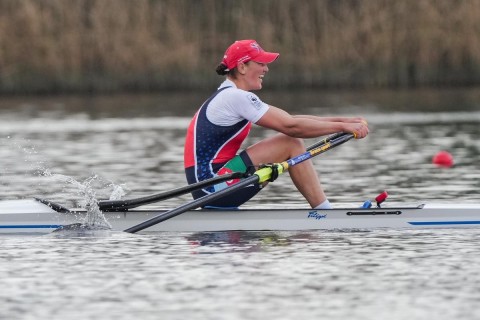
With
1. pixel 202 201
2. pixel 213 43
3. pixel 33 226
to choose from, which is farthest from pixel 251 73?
pixel 213 43

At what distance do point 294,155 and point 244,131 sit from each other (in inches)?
18.3

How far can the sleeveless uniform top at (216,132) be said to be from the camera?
10648 mm

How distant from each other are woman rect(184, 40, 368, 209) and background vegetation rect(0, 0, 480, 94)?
1792 centimetres

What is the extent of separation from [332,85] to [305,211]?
63.1 ft

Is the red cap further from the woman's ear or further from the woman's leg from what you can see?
the woman's leg

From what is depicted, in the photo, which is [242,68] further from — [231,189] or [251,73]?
[231,189]

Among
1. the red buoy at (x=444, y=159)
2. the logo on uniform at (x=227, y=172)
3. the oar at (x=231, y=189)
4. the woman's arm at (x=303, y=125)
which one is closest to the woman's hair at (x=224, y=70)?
the woman's arm at (x=303, y=125)

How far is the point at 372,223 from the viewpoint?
10.6m

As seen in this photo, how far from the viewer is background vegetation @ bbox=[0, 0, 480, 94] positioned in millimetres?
28625

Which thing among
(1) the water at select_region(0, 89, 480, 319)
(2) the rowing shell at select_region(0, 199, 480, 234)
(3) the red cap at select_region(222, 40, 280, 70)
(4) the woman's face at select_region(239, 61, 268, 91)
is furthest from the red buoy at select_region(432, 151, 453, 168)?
(3) the red cap at select_region(222, 40, 280, 70)

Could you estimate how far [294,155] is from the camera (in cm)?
1070

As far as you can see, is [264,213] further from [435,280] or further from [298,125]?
[435,280]

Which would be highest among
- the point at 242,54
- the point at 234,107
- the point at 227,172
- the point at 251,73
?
the point at 242,54

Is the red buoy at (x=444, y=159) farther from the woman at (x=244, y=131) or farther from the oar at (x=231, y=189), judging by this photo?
the oar at (x=231, y=189)
